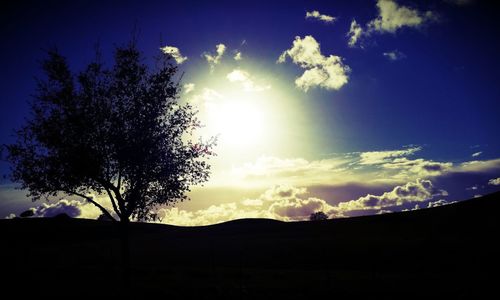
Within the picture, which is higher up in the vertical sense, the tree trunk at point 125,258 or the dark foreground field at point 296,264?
the tree trunk at point 125,258

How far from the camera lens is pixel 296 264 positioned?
44.0 metres

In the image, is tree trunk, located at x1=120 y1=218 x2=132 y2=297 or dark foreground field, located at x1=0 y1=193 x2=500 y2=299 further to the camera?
tree trunk, located at x1=120 y1=218 x2=132 y2=297

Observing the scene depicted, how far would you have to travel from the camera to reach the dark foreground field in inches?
886

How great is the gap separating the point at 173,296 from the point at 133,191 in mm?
9877

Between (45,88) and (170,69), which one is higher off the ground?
(170,69)

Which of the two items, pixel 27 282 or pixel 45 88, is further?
pixel 45 88

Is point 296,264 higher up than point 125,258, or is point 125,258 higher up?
point 125,258

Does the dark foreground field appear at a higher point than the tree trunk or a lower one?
lower

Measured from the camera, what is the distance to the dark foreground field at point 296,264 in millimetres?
22516

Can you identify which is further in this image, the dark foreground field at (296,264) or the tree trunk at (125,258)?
the tree trunk at (125,258)

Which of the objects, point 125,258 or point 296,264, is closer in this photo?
point 125,258

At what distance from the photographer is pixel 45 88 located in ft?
85.5

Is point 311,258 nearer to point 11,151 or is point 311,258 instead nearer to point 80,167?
point 80,167

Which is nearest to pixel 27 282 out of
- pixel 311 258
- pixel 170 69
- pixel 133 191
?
pixel 133 191
